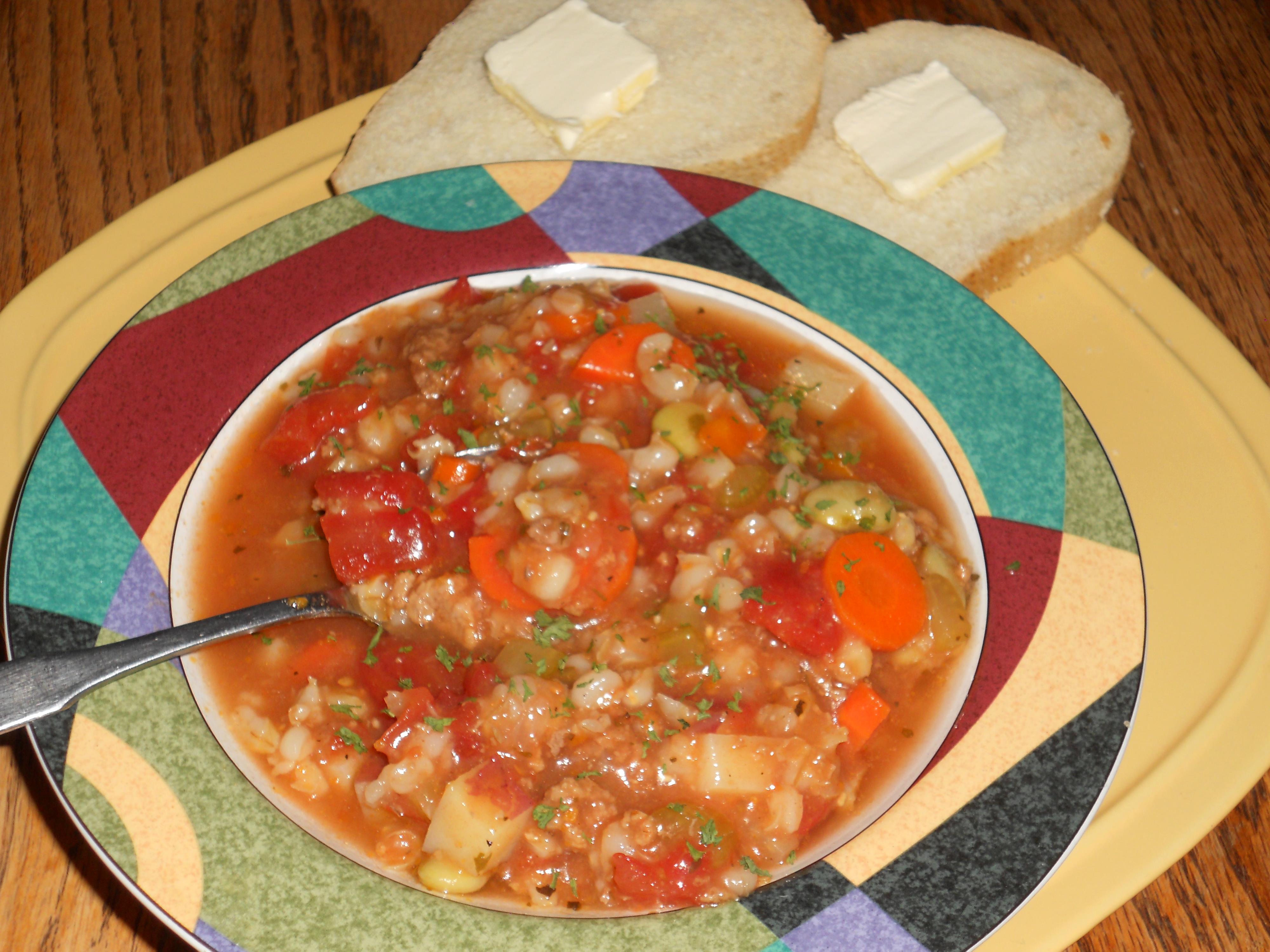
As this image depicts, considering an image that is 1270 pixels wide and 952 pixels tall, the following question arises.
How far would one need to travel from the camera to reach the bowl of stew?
277 cm

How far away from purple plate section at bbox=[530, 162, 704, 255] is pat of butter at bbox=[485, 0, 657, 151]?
537mm

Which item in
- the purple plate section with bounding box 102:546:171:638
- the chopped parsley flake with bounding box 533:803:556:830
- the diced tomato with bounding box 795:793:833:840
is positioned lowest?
the diced tomato with bounding box 795:793:833:840

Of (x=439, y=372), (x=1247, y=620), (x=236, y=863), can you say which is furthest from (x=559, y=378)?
(x=1247, y=620)

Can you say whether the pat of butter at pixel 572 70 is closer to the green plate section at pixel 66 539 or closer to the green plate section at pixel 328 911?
the green plate section at pixel 66 539

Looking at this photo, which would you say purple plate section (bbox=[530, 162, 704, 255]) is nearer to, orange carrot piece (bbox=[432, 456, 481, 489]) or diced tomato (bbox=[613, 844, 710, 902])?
orange carrot piece (bbox=[432, 456, 481, 489])

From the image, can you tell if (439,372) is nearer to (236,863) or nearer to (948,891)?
(236,863)

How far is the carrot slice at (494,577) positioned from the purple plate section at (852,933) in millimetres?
1159

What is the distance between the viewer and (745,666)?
297 cm

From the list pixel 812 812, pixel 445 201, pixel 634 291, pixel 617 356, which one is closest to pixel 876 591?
pixel 812 812

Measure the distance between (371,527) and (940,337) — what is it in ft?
6.51

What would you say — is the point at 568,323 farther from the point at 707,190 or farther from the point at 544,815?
the point at 544,815

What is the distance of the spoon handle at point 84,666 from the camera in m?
2.48

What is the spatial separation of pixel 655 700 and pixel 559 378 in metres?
1.15

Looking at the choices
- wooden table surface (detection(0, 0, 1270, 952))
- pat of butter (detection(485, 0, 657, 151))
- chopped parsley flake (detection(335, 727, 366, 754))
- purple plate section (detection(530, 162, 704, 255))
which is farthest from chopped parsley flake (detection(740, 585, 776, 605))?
wooden table surface (detection(0, 0, 1270, 952))
